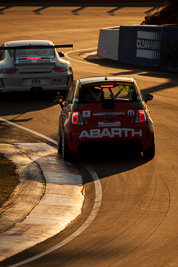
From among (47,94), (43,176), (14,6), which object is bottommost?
(14,6)

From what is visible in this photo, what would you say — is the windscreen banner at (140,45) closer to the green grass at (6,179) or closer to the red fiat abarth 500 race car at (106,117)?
the red fiat abarth 500 race car at (106,117)

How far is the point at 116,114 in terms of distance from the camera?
1298 cm

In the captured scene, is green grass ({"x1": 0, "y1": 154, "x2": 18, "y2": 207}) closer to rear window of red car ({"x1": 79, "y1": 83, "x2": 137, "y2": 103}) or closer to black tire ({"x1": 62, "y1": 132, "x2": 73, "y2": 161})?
black tire ({"x1": 62, "y1": 132, "x2": 73, "y2": 161})

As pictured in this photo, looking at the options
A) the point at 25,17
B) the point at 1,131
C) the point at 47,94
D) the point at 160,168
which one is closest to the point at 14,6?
the point at 25,17

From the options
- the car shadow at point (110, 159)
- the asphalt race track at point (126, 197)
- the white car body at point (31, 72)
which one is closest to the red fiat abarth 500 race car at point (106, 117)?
the car shadow at point (110, 159)

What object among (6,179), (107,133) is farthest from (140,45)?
(6,179)

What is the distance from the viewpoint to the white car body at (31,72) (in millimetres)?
19844

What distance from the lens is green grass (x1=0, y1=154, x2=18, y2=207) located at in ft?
35.9

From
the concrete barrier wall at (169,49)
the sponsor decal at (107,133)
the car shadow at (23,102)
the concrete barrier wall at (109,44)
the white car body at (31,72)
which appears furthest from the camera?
the concrete barrier wall at (109,44)

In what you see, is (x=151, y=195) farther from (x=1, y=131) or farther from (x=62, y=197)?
(x=1, y=131)

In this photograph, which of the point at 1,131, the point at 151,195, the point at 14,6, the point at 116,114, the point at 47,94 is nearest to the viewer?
the point at 151,195

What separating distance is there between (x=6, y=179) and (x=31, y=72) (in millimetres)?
8337

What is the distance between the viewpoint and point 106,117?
12.9 m

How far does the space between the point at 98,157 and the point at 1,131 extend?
357cm
